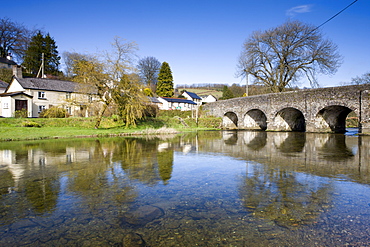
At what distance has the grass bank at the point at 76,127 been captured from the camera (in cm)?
1738

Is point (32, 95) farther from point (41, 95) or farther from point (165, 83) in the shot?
point (165, 83)

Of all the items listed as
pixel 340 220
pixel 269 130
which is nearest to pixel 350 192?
pixel 340 220

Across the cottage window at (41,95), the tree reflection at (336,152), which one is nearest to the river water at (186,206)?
the tree reflection at (336,152)

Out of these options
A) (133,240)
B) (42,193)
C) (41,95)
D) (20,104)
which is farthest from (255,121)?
(20,104)

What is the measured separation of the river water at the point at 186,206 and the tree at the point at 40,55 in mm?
48636

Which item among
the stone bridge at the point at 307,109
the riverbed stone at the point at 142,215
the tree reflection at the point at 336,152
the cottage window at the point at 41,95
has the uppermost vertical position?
the cottage window at the point at 41,95

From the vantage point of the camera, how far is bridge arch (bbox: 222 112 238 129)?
32188 millimetres

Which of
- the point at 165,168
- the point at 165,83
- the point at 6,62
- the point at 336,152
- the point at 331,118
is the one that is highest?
the point at 6,62

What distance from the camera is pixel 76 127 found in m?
22.9

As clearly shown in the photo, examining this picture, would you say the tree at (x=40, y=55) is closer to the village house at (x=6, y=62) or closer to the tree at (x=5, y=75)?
the village house at (x=6, y=62)

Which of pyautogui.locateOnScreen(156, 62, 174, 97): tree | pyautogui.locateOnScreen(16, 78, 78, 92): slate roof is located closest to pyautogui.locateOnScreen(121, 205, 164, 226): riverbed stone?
pyautogui.locateOnScreen(16, 78, 78, 92): slate roof

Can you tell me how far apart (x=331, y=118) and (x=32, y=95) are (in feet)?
115

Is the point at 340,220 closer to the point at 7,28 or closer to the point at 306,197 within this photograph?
the point at 306,197

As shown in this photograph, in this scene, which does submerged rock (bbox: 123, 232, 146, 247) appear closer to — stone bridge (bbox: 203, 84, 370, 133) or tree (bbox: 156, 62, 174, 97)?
stone bridge (bbox: 203, 84, 370, 133)
